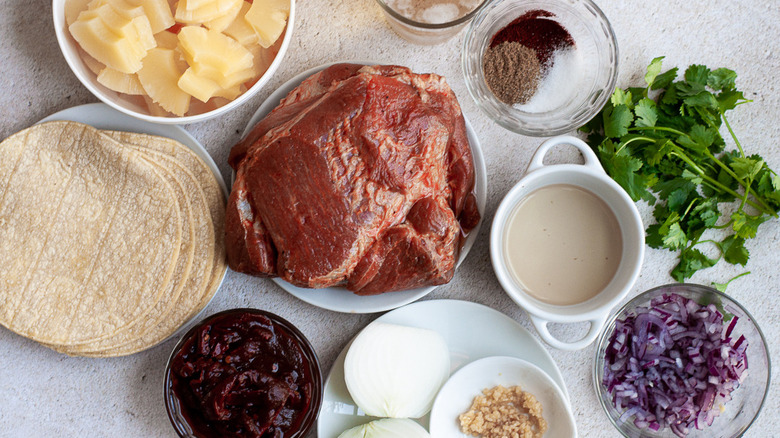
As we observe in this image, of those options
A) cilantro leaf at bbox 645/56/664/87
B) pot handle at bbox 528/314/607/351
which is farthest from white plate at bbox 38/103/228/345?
cilantro leaf at bbox 645/56/664/87

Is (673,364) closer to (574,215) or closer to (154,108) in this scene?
(574,215)

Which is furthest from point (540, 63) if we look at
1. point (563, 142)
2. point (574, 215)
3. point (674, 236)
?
point (674, 236)

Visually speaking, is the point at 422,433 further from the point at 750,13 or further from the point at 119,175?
the point at 750,13

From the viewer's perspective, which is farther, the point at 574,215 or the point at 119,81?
the point at 574,215

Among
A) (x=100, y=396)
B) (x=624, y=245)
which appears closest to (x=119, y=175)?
(x=100, y=396)

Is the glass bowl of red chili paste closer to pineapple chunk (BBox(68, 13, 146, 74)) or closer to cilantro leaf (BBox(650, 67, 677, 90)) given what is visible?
pineapple chunk (BBox(68, 13, 146, 74))

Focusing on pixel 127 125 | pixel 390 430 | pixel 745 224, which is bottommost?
pixel 390 430

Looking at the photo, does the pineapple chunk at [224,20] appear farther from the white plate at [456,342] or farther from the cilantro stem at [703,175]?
the cilantro stem at [703,175]
